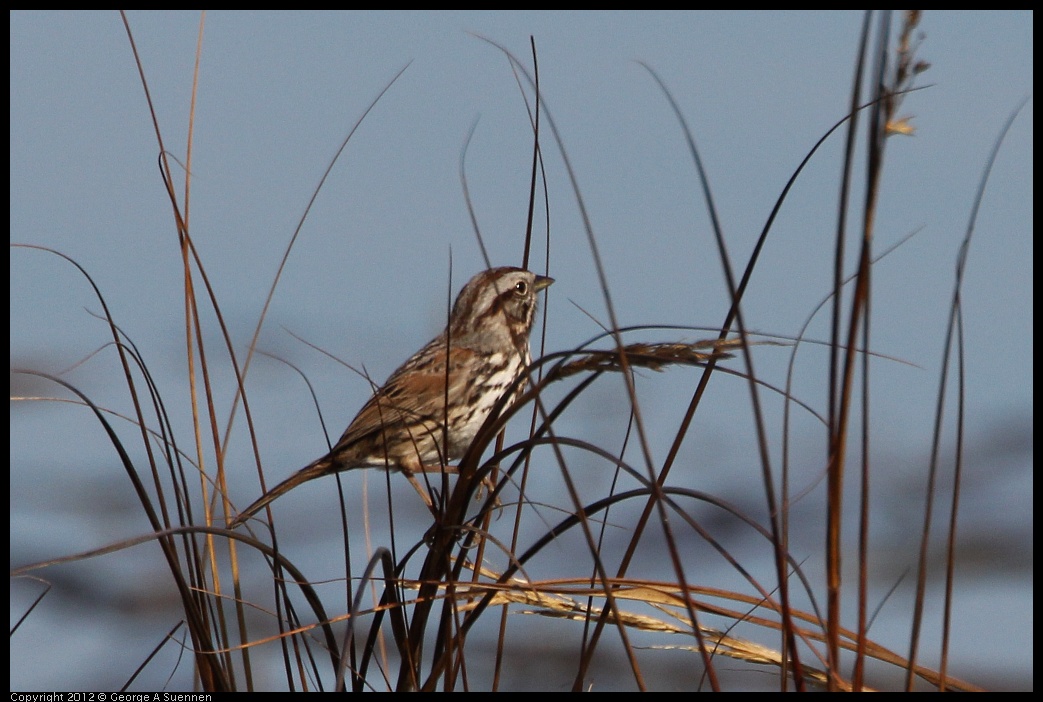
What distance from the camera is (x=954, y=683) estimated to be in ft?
9.02

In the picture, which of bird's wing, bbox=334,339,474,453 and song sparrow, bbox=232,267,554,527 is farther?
bird's wing, bbox=334,339,474,453

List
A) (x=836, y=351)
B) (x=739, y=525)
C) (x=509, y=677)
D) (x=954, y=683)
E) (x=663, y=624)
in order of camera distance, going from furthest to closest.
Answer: (x=739, y=525), (x=509, y=677), (x=663, y=624), (x=954, y=683), (x=836, y=351)

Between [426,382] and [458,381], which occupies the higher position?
[426,382]

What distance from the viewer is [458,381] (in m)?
5.91

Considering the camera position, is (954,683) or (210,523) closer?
(954,683)

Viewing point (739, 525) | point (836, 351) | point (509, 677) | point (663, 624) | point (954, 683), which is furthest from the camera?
point (739, 525)

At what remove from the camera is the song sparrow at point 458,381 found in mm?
5457

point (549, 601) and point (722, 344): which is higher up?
point (722, 344)

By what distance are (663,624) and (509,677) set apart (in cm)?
209

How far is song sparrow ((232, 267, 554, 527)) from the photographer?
17.9 feet

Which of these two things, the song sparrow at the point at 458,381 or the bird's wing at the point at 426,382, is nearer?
the song sparrow at the point at 458,381

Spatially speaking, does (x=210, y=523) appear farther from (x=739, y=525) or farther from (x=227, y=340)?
(x=739, y=525)

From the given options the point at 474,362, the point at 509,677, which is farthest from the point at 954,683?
the point at 474,362

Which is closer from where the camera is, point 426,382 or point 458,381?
point 458,381
